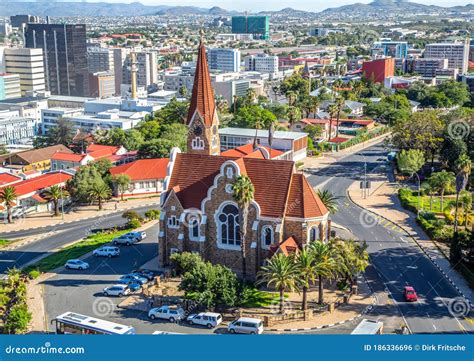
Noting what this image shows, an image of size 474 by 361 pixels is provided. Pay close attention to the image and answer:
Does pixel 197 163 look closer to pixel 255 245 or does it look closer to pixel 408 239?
pixel 255 245

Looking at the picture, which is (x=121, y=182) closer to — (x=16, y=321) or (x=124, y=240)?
(x=124, y=240)

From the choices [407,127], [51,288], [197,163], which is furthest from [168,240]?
[407,127]

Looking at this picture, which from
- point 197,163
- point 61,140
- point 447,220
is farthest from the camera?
point 61,140

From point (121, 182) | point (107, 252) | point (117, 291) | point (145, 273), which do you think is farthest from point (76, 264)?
point (121, 182)

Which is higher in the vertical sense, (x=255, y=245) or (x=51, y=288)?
(x=255, y=245)

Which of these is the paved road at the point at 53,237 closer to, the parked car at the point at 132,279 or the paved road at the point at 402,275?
the parked car at the point at 132,279

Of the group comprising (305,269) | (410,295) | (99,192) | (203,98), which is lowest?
(410,295)

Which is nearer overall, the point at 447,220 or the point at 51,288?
the point at 51,288
